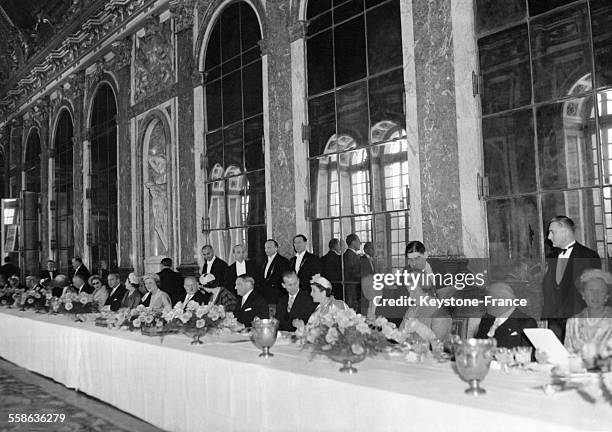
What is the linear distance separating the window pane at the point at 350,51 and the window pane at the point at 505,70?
1851mm

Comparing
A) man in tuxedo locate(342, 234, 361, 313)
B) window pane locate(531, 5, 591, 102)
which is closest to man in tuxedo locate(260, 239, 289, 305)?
man in tuxedo locate(342, 234, 361, 313)

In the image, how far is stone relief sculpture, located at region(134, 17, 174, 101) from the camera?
12570 millimetres

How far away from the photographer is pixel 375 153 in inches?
315

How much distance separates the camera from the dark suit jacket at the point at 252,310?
21.7 ft

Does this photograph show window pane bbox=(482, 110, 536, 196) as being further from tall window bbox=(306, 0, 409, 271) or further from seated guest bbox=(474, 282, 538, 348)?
seated guest bbox=(474, 282, 538, 348)

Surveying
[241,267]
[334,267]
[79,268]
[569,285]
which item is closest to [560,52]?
[569,285]

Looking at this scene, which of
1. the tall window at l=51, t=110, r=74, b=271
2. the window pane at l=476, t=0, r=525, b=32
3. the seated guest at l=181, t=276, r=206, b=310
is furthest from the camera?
the tall window at l=51, t=110, r=74, b=271

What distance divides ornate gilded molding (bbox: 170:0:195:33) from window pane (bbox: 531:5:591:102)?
7.23 m

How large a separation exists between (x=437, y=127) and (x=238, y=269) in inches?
147

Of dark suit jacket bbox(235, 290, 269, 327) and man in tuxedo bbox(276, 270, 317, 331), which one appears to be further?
dark suit jacket bbox(235, 290, 269, 327)

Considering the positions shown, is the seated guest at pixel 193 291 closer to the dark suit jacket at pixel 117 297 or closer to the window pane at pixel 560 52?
the dark suit jacket at pixel 117 297

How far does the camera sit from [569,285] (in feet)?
16.2

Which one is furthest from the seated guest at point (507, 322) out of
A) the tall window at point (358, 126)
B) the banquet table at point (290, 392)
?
the tall window at point (358, 126)

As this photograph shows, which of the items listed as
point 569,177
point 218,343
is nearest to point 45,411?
point 218,343
